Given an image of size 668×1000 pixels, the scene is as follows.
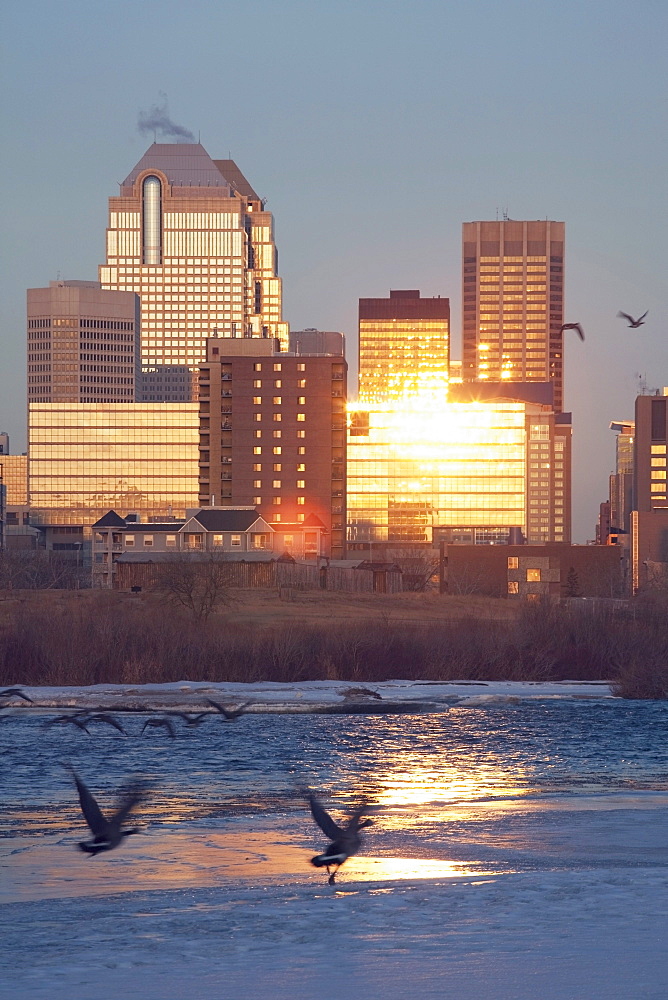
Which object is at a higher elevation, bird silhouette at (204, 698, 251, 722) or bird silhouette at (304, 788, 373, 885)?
bird silhouette at (304, 788, 373, 885)

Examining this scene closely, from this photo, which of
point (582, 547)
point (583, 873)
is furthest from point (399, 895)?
point (582, 547)

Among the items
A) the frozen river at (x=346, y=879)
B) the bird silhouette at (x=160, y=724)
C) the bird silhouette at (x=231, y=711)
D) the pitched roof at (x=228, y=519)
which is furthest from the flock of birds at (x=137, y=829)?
the pitched roof at (x=228, y=519)

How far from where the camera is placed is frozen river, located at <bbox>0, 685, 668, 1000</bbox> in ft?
52.3

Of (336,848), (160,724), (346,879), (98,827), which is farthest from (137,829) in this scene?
(160,724)

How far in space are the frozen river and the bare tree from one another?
1925 inches

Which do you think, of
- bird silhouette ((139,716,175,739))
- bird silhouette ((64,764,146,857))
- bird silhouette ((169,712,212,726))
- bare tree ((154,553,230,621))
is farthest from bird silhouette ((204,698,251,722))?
bare tree ((154,553,230,621))

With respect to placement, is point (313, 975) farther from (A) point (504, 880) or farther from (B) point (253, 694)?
(B) point (253, 694)

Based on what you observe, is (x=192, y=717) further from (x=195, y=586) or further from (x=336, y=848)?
(x=195, y=586)

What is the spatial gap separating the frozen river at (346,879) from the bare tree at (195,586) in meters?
48.9

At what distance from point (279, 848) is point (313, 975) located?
8574 millimetres

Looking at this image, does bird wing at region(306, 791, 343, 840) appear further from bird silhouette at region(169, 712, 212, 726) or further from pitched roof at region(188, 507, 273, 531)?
pitched roof at region(188, 507, 273, 531)

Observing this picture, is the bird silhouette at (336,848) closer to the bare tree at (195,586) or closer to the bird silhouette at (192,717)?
the bird silhouette at (192,717)

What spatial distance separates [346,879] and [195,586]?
268 feet

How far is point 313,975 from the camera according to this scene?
625 inches
